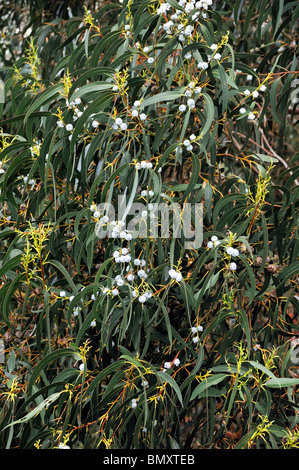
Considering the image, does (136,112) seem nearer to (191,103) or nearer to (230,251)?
(191,103)

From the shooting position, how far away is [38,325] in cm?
124

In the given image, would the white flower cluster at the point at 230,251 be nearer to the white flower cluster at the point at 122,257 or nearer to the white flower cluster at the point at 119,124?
the white flower cluster at the point at 122,257

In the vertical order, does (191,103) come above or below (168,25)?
below

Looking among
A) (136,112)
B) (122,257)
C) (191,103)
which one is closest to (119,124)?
(136,112)

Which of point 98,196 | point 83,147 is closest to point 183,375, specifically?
point 98,196

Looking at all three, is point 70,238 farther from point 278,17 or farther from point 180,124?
point 278,17

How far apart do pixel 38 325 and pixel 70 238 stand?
0.68 ft

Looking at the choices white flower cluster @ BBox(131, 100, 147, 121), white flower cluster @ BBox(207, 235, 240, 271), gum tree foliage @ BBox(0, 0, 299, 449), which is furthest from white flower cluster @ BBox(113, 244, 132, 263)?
white flower cluster @ BBox(131, 100, 147, 121)
